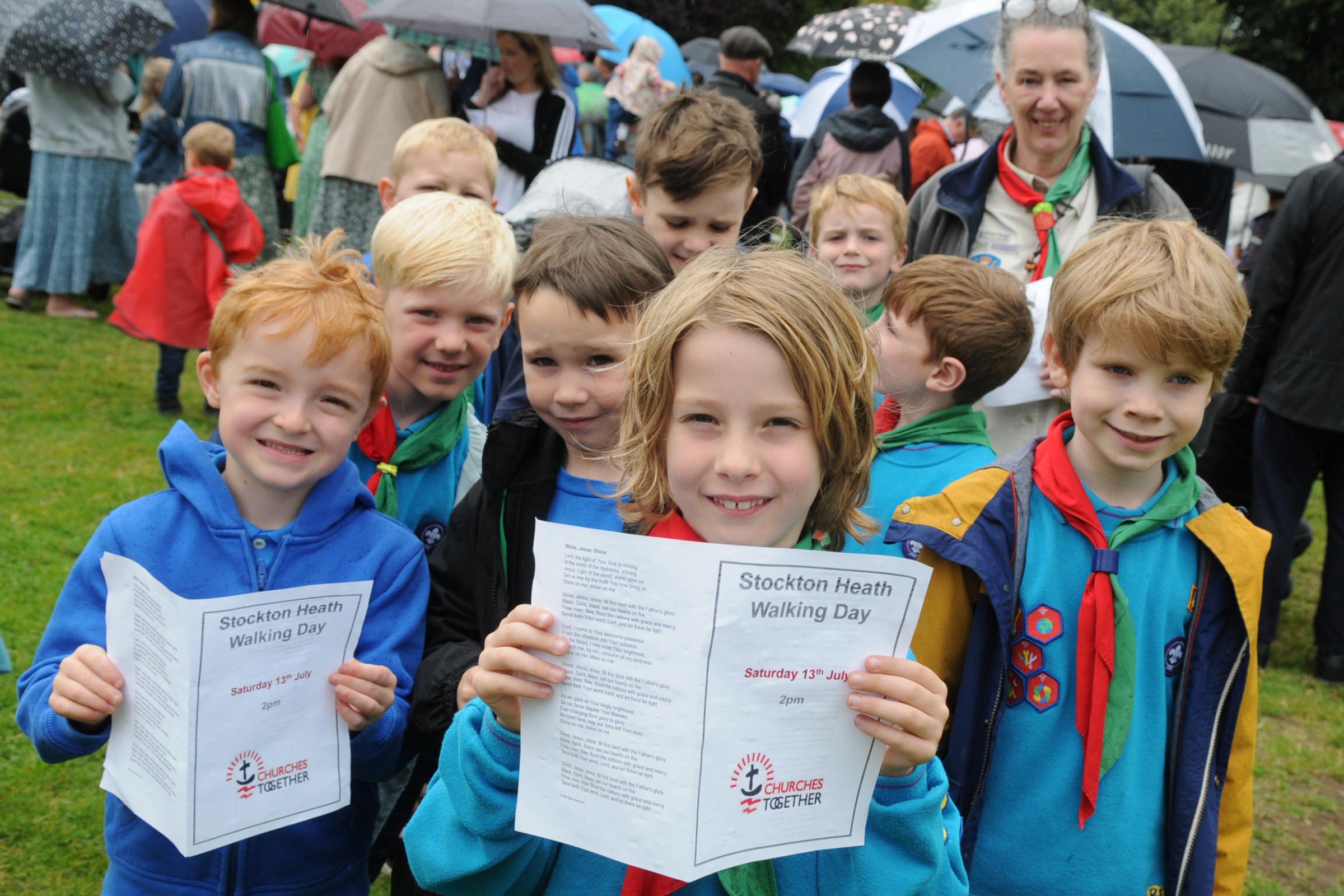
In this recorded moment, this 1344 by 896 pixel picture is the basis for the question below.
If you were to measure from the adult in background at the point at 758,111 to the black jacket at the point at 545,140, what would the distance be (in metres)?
0.72

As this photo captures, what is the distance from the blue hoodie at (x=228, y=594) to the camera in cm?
216

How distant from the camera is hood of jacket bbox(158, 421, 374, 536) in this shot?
222cm

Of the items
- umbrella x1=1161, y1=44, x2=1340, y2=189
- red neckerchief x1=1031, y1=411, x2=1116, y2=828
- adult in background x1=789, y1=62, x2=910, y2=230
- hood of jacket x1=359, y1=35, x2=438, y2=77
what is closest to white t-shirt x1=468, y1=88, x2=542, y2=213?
hood of jacket x1=359, y1=35, x2=438, y2=77

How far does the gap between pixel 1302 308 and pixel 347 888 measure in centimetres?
503

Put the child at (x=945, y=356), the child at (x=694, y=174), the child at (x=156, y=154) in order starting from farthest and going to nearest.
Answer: the child at (x=156, y=154), the child at (x=694, y=174), the child at (x=945, y=356)

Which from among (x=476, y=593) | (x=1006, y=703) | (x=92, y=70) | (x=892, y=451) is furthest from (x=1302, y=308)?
(x=92, y=70)

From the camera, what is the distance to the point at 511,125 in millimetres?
5875

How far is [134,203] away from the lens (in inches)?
385

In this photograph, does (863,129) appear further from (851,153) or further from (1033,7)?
(1033,7)

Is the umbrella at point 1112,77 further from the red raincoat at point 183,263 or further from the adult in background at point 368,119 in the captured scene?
the red raincoat at point 183,263

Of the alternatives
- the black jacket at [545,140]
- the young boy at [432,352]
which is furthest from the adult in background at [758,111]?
the young boy at [432,352]

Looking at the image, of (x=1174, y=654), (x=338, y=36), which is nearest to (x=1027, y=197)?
(x=1174, y=654)

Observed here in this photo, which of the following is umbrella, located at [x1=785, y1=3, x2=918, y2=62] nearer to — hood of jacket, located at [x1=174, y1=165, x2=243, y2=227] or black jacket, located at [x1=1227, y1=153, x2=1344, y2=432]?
black jacket, located at [x1=1227, y1=153, x2=1344, y2=432]

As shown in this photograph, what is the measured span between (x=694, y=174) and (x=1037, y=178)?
129 centimetres
